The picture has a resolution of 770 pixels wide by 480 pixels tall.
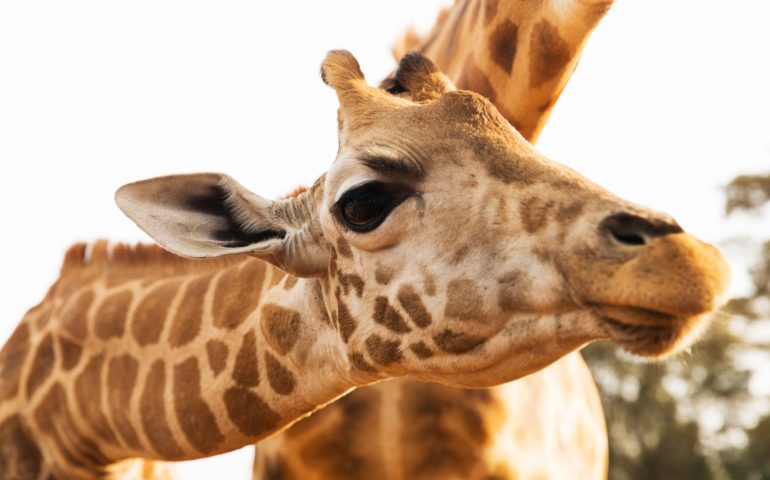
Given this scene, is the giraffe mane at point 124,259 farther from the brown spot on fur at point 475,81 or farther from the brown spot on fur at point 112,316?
the brown spot on fur at point 475,81

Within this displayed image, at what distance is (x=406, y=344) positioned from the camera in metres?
3.22

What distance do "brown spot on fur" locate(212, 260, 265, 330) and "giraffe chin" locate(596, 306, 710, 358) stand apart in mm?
1875

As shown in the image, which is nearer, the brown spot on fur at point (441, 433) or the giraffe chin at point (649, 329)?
the giraffe chin at point (649, 329)

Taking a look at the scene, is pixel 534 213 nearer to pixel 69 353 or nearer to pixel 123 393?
pixel 123 393

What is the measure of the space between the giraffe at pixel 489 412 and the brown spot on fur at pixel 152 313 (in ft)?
2.71

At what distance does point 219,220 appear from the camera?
369cm

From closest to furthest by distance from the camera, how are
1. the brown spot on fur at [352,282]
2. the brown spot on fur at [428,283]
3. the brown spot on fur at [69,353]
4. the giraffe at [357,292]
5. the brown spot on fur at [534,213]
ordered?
the giraffe at [357,292] < the brown spot on fur at [534,213] < the brown spot on fur at [428,283] < the brown spot on fur at [352,282] < the brown spot on fur at [69,353]

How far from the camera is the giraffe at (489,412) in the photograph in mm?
4375

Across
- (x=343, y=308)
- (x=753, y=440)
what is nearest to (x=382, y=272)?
(x=343, y=308)

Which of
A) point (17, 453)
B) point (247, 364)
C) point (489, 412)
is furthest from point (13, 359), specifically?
point (489, 412)

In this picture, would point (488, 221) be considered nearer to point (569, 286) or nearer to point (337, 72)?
point (569, 286)

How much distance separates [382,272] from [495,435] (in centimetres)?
153

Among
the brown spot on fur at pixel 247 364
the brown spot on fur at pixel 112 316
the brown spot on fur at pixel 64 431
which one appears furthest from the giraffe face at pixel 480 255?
the brown spot on fur at pixel 64 431

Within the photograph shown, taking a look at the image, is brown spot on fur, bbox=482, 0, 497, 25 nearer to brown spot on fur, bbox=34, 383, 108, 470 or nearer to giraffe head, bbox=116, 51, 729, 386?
giraffe head, bbox=116, 51, 729, 386
